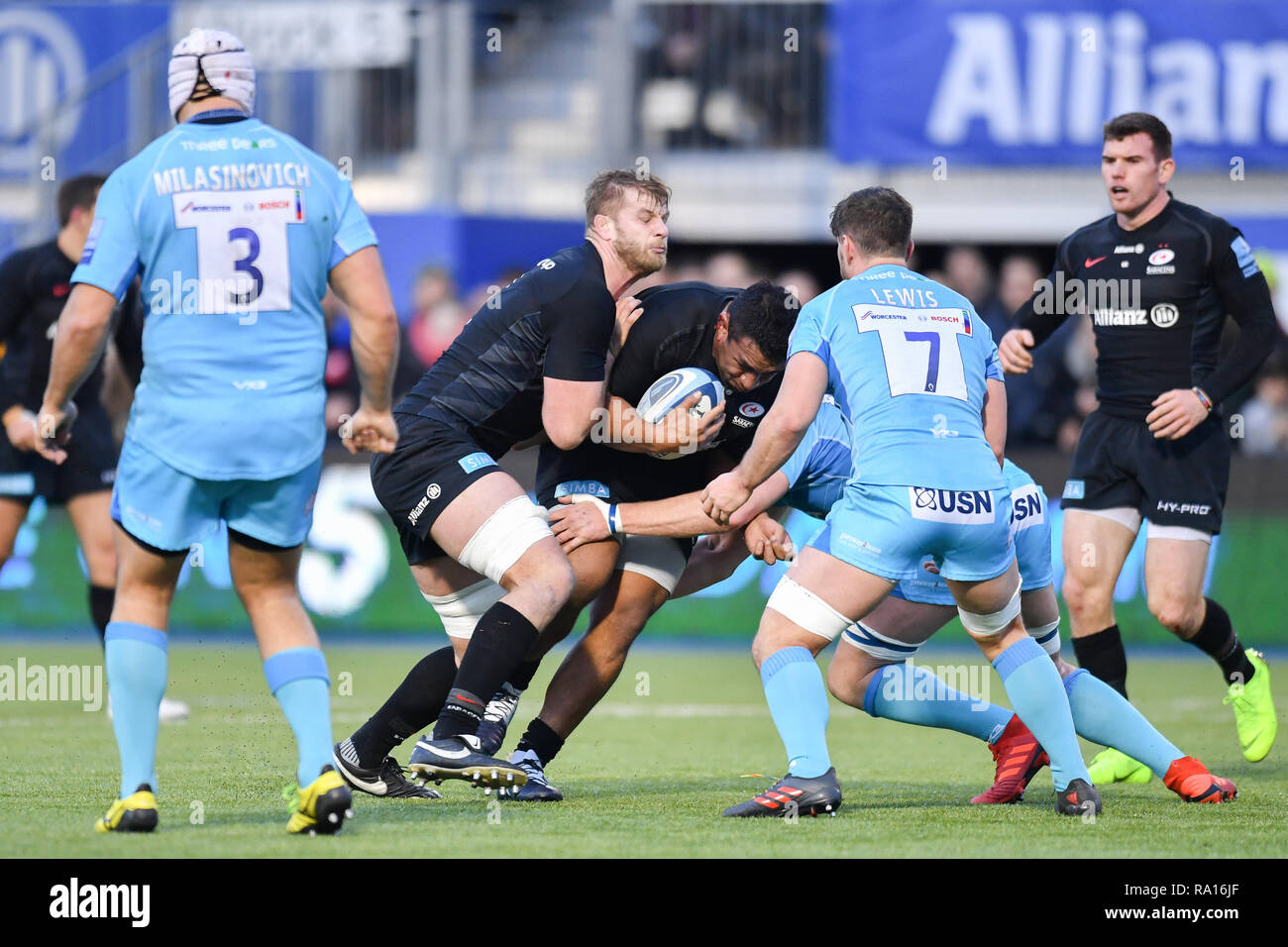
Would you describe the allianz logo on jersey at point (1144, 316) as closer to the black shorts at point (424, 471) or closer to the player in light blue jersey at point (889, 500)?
the player in light blue jersey at point (889, 500)

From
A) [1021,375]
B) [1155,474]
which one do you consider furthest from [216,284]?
[1021,375]

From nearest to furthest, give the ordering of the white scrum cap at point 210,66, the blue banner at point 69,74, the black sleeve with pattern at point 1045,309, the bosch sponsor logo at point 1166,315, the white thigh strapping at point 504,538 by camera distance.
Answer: the white scrum cap at point 210,66 → the white thigh strapping at point 504,538 → the bosch sponsor logo at point 1166,315 → the black sleeve with pattern at point 1045,309 → the blue banner at point 69,74

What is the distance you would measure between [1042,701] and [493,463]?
216cm

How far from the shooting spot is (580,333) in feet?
21.2

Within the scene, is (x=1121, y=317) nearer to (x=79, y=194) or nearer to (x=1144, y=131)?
(x=1144, y=131)

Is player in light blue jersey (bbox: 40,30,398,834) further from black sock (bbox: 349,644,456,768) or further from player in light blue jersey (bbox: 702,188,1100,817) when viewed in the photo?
player in light blue jersey (bbox: 702,188,1100,817)

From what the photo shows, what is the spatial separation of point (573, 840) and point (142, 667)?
1442 millimetres

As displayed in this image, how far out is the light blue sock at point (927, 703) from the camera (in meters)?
7.07

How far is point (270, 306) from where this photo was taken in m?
5.64

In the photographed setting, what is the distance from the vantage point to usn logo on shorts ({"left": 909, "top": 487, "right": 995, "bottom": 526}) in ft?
19.7

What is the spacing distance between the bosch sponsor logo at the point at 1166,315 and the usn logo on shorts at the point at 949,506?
226 cm

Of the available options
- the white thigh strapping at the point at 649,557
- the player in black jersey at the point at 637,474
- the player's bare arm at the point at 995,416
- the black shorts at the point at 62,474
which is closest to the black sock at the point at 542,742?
the player in black jersey at the point at 637,474

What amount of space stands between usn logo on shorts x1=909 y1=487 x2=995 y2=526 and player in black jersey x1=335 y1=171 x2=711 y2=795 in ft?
4.04

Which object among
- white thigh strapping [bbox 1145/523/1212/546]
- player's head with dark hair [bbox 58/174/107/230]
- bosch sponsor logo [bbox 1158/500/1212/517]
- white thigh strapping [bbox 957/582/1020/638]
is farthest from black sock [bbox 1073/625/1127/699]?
player's head with dark hair [bbox 58/174/107/230]
